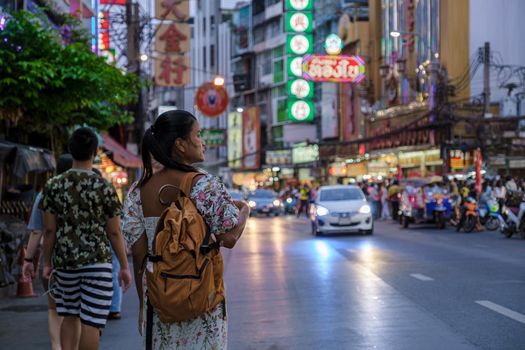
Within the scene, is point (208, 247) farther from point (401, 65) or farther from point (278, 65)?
point (278, 65)

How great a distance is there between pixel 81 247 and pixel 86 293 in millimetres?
323

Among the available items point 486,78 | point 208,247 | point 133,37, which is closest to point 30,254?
point 208,247

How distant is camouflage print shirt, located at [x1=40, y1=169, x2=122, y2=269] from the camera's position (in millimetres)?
7008

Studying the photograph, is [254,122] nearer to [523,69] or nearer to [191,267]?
[523,69]

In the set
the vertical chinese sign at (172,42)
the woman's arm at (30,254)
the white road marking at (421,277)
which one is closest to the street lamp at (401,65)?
the vertical chinese sign at (172,42)

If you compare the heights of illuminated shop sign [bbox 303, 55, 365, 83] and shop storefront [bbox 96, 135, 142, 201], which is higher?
illuminated shop sign [bbox 303, 55, 365, 83]

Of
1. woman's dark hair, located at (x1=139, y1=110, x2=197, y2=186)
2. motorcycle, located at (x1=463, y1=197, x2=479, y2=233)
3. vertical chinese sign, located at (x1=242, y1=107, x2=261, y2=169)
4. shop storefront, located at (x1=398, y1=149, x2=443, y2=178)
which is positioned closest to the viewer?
woman's dark hair, located at (x1=139, y1=110, x2=197, y2=186)

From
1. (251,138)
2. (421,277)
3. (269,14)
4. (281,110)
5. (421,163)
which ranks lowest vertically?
(421,277)

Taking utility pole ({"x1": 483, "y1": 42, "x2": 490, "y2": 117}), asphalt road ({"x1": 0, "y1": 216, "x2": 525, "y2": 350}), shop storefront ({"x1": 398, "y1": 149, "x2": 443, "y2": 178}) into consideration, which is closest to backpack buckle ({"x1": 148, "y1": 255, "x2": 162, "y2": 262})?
asphalt road ({"x1": 0, "y1": 216, "x2": 525, "y2": 350})

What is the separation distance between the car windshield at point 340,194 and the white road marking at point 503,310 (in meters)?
19.1

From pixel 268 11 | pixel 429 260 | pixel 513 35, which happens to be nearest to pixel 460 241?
pixel 429 260

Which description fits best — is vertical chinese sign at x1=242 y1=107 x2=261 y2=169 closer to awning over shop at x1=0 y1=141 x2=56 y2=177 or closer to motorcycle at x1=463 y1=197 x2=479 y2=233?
motorcycle at x1=463 y1=197 x2=479 y2=233

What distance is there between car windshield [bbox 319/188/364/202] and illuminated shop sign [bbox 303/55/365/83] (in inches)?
958

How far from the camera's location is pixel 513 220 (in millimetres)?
26031
